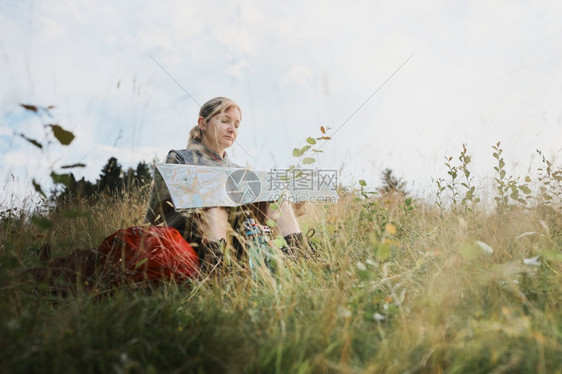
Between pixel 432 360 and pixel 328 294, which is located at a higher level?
pixel 328 294

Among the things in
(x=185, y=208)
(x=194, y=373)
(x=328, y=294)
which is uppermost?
(x=185, y=208)

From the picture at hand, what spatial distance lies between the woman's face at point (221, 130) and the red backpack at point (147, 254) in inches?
53.1

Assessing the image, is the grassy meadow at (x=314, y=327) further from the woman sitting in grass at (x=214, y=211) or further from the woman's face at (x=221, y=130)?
the woman's face at (x=221, y=130)

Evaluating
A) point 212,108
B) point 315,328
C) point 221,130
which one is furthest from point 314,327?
point 212,108

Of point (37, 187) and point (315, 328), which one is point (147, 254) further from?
point (315, 328)

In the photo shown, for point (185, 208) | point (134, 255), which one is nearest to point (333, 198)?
point (185, 208)

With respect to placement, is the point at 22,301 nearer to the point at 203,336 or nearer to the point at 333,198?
the point at 203,336

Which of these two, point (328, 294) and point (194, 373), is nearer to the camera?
point (194, 373)

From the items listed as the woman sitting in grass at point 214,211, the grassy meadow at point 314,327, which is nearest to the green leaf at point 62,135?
the grassy meadow at point 314,327

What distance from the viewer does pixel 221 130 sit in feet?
10.9

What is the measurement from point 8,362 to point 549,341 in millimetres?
1656

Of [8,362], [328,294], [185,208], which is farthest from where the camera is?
[185,208]

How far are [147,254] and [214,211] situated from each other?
0.62 meters

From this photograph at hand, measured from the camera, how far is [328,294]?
1546mm
